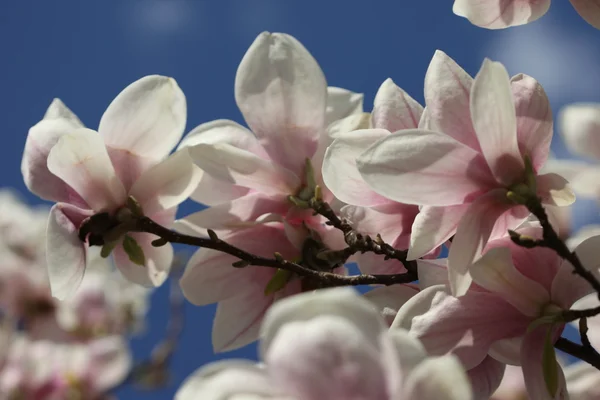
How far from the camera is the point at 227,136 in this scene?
747mm

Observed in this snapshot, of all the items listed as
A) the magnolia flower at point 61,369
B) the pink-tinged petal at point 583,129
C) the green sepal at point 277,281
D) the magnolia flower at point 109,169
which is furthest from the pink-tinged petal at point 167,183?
the magnolia flower at point 61,369

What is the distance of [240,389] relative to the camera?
39 cm

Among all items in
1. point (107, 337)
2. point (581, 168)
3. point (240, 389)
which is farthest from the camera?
point (107, 337)

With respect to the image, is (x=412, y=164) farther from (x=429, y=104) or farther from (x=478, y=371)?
(x=478, y=371)

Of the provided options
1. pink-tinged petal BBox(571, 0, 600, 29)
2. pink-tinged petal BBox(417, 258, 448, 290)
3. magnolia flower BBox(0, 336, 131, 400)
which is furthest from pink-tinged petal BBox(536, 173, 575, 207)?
magnolia flower BBox(0, 336, 131, 400)

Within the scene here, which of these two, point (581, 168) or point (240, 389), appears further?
point (581, 168)

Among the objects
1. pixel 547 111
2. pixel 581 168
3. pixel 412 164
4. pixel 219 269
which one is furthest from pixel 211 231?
pixel 581 168

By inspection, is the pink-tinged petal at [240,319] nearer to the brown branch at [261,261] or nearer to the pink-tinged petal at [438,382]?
the brown branch at [261,261]

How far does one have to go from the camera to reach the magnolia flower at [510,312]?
0.58 m

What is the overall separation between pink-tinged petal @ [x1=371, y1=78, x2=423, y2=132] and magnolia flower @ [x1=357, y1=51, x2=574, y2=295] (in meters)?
0.07

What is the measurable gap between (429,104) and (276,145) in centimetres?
20

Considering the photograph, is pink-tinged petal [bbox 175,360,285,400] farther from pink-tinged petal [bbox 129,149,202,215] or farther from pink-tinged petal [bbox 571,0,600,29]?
pink-tinged petal [bbox 571,0,600,29]

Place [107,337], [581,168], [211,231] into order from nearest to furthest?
[211,231] < [581,168] < [107,337]

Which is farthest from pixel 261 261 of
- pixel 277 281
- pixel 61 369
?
pixel 61 369
